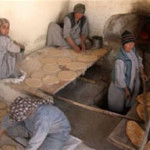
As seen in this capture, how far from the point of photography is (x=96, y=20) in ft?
18.4

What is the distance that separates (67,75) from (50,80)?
34 centimetres

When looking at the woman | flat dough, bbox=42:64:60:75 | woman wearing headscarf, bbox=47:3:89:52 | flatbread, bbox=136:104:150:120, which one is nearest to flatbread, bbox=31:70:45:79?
flat dough, bbox=42:64:60:75

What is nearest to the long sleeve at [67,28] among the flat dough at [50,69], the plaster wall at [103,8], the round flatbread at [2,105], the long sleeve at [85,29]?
the long sleeve at [85,29]

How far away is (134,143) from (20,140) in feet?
4.90

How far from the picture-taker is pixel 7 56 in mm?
4113

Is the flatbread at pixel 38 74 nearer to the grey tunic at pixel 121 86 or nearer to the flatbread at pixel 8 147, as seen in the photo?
the grey tunic at pixel 121 86

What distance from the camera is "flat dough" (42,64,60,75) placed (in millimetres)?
4604

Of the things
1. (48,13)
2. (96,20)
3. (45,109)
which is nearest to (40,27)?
(48,13)

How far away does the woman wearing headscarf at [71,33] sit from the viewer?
522cm

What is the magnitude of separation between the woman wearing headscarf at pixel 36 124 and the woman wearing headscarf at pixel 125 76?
129 cm

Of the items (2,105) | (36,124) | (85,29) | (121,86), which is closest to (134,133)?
(36,124)

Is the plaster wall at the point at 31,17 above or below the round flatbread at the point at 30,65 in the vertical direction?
above

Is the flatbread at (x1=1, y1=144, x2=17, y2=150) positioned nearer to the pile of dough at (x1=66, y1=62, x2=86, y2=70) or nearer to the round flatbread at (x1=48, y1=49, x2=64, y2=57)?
the pile of dough at (x1=66, y1=62, x2=86, y2=70)

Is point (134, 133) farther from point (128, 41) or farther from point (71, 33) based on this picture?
point (71, 33)
